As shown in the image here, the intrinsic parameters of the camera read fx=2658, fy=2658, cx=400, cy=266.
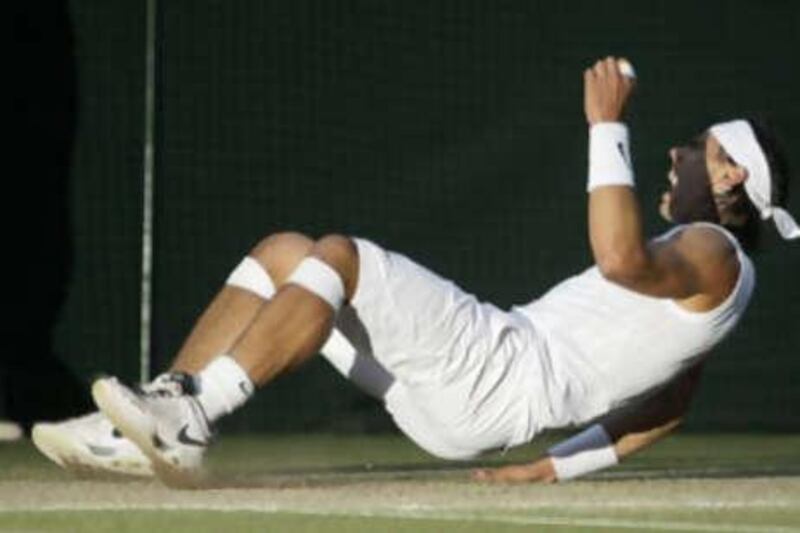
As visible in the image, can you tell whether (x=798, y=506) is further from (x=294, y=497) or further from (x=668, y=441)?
(x=668, y=441)

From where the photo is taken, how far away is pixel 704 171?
6.79m

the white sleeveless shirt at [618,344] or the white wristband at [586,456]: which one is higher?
the white sleeveless shirt at [618,344]

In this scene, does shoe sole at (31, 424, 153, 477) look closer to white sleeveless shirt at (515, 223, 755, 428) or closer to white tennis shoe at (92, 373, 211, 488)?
white tennis shoe at (92, 373, 211, 488)

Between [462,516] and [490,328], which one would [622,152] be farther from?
[462,516]

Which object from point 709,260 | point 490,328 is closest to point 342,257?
point 490,328

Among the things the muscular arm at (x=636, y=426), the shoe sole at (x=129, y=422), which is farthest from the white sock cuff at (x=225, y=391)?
the muscular arm at (x=636, y=426)

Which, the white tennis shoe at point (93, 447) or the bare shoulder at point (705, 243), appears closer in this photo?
the white tennis shoe at point (93, 447)

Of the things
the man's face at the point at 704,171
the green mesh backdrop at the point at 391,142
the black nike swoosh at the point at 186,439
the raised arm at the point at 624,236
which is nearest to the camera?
the black nike swoosh at the point at 186,439

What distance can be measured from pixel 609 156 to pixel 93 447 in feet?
4.59

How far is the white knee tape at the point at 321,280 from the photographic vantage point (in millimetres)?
6270

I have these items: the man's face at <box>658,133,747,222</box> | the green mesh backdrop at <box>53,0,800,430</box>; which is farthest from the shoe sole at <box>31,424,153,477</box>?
the green mesh backdrop at <box>53,0,800,430</box>

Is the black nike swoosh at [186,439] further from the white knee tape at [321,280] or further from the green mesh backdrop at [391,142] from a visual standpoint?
the green mesh backdrop at [391,142]

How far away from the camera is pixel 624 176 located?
6.26m

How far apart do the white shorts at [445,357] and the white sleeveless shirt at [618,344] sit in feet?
0.22
